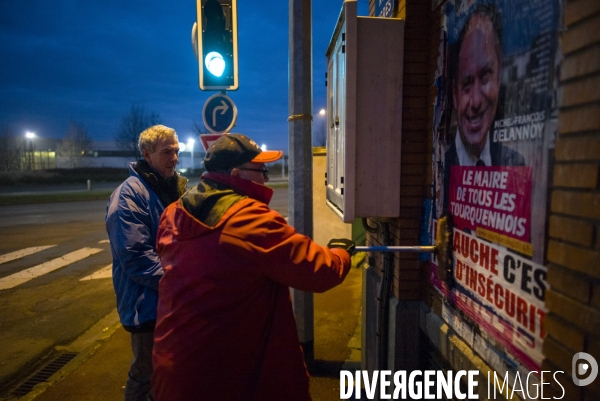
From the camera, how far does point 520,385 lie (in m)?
1.82

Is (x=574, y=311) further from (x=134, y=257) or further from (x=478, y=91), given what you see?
(x=134, y=257)

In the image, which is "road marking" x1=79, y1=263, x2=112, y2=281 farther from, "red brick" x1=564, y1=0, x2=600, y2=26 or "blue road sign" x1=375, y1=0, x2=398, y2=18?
"red brick" x1=564, y1=0, x2=600, y2=26

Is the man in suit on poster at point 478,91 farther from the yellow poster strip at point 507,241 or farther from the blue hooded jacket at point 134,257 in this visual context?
the blue hooded jacket at point 134,257


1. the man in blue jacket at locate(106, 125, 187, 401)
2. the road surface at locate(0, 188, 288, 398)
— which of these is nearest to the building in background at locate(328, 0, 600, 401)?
the man in blue jacket at locate(106, 125, 187, 401)

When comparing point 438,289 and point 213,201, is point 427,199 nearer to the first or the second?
point 438,289

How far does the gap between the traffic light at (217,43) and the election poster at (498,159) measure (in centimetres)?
302

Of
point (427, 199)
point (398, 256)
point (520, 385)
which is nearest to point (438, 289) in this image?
point (398, 256)

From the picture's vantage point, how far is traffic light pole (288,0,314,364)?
384 cm

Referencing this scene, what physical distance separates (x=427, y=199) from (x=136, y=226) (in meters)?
2.05

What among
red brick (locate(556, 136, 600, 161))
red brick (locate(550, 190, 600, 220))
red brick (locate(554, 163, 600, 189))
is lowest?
red brick (locate(550, 190, 600, 220))

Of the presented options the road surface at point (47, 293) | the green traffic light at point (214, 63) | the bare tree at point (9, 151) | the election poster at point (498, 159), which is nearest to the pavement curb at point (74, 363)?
the road surface at point (47, 293)

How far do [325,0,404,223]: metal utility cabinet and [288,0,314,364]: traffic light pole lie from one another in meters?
0.90

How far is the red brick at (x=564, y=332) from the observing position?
1.37 metres

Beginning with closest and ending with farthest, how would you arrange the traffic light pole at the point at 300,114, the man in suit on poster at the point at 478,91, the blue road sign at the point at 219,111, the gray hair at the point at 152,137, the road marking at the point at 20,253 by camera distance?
the man in suit on poster at the point at 478,91 < the gray hair at the point at 152,137 < the traffic light pole at the point at 300,114 < the blue road sign at the point at 219,111 < the road marking at the point at 20,253
